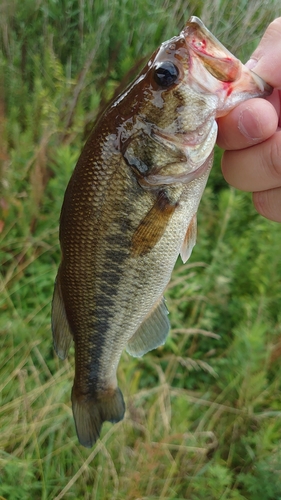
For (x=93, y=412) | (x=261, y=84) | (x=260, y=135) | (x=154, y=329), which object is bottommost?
(x=93, y=412)

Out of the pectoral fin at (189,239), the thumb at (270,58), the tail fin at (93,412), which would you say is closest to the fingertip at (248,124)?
the thumb at (270,58)

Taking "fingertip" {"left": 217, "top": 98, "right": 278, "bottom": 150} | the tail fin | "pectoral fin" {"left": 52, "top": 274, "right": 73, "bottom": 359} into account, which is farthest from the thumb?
the tail fin

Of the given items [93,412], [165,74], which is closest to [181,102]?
[165,74]

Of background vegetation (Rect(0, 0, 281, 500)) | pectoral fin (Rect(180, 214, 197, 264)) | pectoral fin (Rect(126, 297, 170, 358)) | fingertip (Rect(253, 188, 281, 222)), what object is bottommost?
background vegetation (Rect(0, 0, 281, 500))

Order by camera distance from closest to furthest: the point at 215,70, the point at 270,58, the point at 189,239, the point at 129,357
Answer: the point at 215,70 < the point at 270,58 < the point at 189,239 < the point at 129,357

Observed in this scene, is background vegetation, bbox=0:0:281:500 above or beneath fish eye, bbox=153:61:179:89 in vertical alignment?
beneath

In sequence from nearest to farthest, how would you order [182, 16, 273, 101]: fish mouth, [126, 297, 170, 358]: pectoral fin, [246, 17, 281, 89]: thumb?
1. [182, 16, 273, 101]: fish mouth
2. [246, 17, 281, 89]: thumb
3. [126, 297, 170, 358]: pectoral fin

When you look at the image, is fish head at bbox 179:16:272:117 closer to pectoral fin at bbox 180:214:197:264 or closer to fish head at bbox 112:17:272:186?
fish head at bbox 112:17:272:186

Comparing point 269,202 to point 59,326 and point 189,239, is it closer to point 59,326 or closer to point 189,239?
point 189,239
